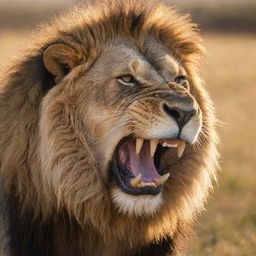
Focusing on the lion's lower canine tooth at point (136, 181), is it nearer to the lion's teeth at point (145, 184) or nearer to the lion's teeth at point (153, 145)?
the lion's teeth at point (145, 184)

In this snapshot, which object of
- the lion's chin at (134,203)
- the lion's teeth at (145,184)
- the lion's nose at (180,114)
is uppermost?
the lion's nose at (180,114)

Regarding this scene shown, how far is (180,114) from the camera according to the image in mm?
4230

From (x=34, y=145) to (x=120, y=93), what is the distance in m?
0.55

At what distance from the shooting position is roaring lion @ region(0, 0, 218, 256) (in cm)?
440

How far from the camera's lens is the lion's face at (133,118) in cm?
429

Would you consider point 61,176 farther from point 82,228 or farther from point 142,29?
point 142,29

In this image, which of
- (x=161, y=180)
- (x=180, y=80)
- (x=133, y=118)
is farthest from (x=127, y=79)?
(x=161, y=180)

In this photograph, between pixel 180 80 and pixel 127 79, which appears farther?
pixel 180 80

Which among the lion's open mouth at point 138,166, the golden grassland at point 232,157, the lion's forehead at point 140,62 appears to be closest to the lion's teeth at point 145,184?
the lion's open mouth at point 138,166

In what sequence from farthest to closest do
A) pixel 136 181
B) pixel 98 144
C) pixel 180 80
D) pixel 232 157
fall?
pixel 232 157 → pixel 180 80 → pixel 98 144 → pixel 136 181

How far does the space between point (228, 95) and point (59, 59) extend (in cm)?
1537

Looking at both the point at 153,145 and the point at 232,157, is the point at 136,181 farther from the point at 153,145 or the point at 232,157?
the point at 232,157

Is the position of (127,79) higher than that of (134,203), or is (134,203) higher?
(127,79)

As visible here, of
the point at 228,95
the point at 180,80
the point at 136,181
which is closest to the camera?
the point at 136,181
